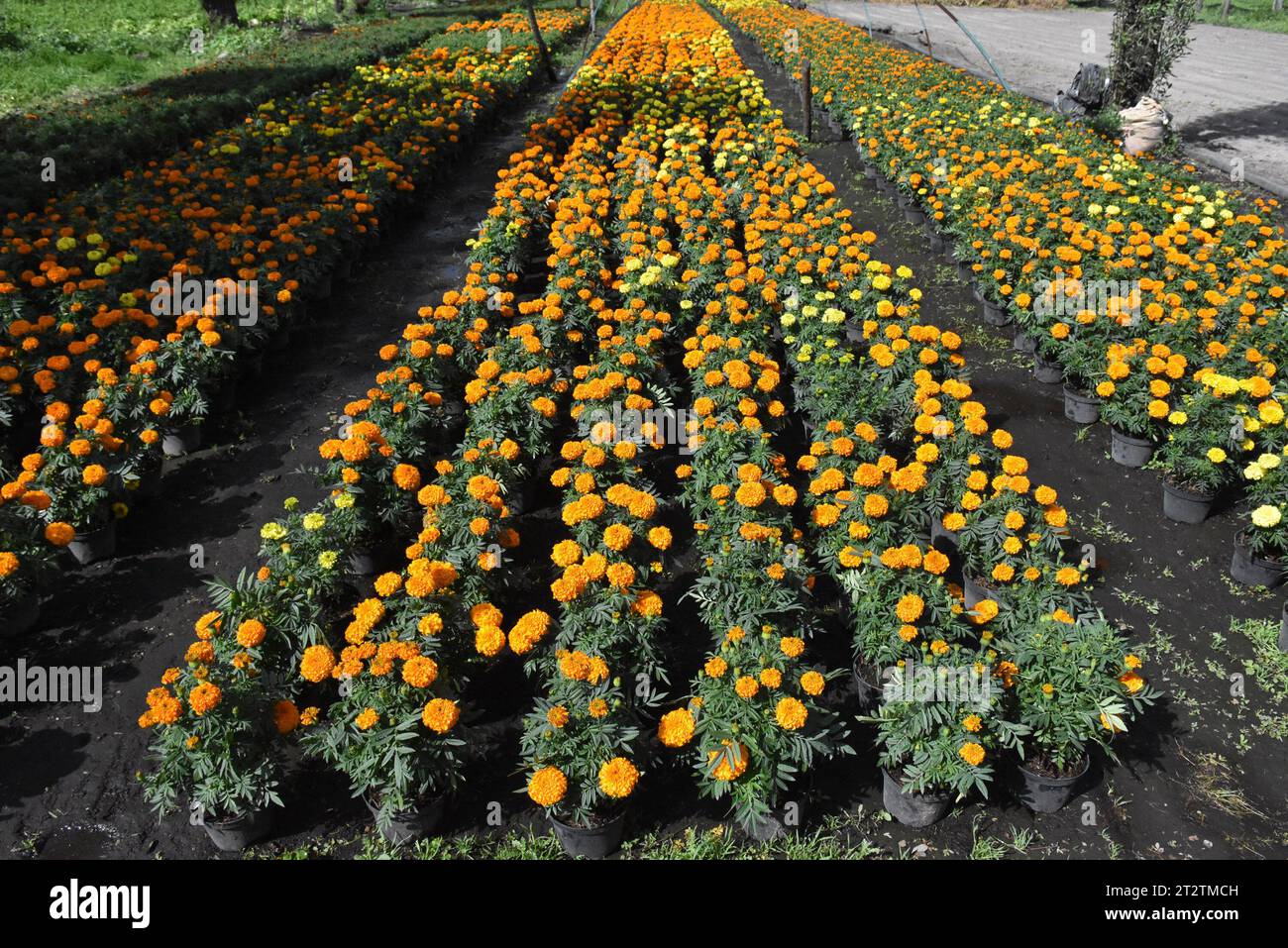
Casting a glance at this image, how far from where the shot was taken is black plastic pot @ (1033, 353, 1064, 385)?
7844mm

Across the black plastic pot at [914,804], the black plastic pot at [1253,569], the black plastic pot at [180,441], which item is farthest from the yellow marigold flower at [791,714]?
the black plastic pot at [180,441]

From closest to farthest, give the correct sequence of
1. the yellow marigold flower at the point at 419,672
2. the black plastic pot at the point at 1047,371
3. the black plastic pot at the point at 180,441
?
the yellow marigold flower at the point at 419,672 < the black plastic pot at the point at 180,441 < the black plastic pot at the point at 1047,371

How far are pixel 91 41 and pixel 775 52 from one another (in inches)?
862

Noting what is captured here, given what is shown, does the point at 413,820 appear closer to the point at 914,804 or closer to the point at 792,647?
the point at 792,647

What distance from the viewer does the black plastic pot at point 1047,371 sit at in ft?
25.7

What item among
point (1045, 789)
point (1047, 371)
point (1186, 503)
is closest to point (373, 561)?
point (1045, 789)

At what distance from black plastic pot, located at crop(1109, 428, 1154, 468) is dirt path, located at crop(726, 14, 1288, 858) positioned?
97 mm

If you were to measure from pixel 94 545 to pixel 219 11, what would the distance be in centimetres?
2977

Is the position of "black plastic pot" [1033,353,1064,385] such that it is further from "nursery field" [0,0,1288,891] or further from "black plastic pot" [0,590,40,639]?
"black plastic pot" [0,590,40,639]

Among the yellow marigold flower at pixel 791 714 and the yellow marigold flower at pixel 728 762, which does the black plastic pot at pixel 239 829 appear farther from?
the yellow marigold flower at pixel 791 714

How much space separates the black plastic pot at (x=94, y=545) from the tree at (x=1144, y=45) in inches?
693

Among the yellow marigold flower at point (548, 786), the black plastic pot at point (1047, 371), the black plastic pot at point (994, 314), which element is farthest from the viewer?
the black plastic pot at point (994, 314)

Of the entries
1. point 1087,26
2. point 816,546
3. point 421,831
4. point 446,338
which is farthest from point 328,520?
point 1087,26

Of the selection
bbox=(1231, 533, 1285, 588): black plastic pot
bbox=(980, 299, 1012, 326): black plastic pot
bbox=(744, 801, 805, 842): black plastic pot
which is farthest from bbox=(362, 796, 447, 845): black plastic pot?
bbox=(980, 299, 1012, 326): black plastic pot
